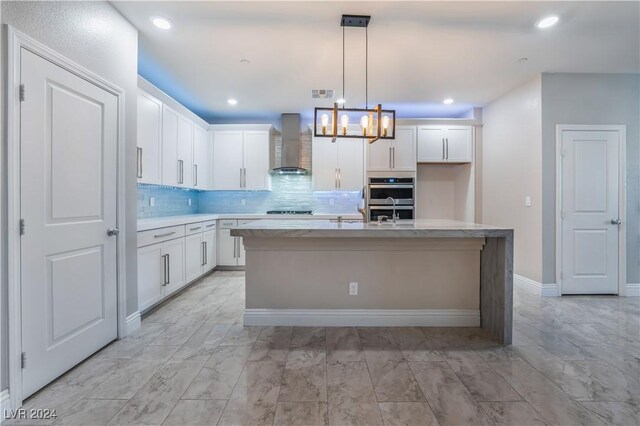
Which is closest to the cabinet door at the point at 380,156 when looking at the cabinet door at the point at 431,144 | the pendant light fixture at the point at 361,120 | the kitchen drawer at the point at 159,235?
the cabinet door at the point at 431,144

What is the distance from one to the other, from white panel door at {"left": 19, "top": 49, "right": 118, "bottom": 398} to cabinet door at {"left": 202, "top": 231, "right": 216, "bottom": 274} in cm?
207

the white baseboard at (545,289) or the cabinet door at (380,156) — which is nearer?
the white baseboard at (545,289)

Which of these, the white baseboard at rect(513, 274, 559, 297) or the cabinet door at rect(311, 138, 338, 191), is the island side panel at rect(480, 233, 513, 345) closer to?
the white baseboard at rect(513, 274, 559, 297)

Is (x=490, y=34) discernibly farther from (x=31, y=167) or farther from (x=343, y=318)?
(x=31, y=167)

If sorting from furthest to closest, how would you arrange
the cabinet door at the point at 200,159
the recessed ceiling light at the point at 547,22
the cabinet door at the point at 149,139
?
the cabinet door at the point at 200,159
the cabinet door at the point at 149,139
the recessed ceiling light at the point at 547,22

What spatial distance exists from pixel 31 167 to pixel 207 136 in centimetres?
362

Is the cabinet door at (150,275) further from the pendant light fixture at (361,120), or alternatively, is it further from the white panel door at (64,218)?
the pendant light fixture at (361,120)

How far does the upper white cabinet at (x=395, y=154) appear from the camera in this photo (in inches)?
199

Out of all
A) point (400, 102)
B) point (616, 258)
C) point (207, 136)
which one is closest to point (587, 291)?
point (616, 258)

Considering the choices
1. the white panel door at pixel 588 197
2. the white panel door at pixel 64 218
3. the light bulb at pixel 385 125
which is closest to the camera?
the white panel door at pixel 64 218

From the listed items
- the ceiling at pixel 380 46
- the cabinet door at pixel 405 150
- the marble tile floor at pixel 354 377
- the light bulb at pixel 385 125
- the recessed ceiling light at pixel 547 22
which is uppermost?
the ceiling at pixel 380 46

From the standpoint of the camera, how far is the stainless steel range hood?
514 centimetres

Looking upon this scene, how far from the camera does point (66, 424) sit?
1.53 metres

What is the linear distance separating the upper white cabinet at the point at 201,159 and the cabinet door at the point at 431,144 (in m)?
3.63
